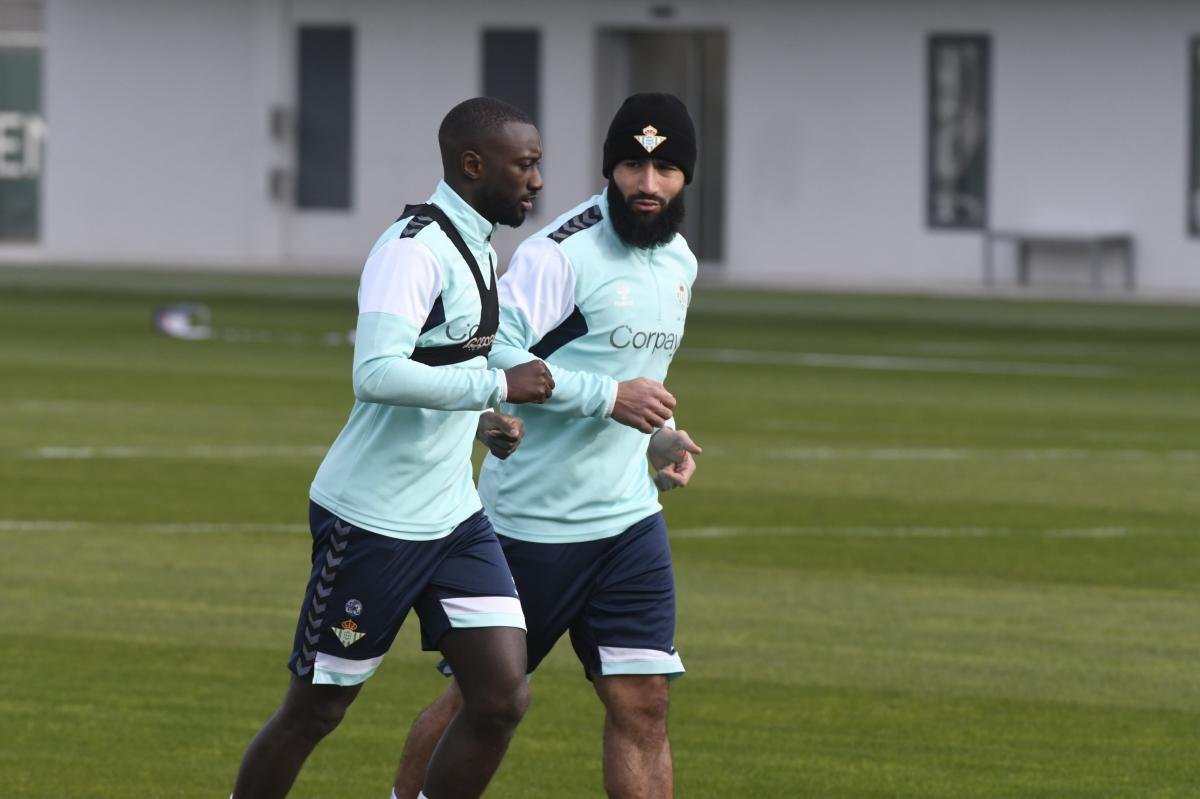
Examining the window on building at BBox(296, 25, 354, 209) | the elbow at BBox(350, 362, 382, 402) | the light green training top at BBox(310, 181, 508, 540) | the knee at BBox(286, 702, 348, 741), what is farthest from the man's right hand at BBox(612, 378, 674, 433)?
the window on building at BBox(296, 25, 354, 209)

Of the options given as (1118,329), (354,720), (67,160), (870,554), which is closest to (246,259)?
(67,160)

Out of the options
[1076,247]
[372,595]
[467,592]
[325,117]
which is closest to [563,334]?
[467,592]

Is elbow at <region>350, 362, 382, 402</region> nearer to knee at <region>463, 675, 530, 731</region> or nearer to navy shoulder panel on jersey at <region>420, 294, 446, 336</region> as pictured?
navy shoulder panel on jersey at <region>420, 294, 446, 336</region>

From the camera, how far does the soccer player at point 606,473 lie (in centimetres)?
680

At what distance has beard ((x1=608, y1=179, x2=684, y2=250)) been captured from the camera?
6902mm

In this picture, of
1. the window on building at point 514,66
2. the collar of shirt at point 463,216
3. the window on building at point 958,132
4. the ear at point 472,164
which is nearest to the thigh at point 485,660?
the collar of shirt at point 463,216

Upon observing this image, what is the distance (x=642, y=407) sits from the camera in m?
6.51

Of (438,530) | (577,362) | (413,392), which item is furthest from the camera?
(577,362)

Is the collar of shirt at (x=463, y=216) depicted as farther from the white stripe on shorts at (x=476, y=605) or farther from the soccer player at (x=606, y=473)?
the white stripe on shorts at (x=476, y=605)

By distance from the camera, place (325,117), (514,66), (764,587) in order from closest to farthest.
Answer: (764,587)
(514,66)
(325,117)

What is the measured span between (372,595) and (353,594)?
0.15 ft

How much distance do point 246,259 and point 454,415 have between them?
38.0m

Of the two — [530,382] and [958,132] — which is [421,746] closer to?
[530,382]

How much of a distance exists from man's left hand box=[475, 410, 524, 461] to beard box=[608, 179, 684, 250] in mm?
703
